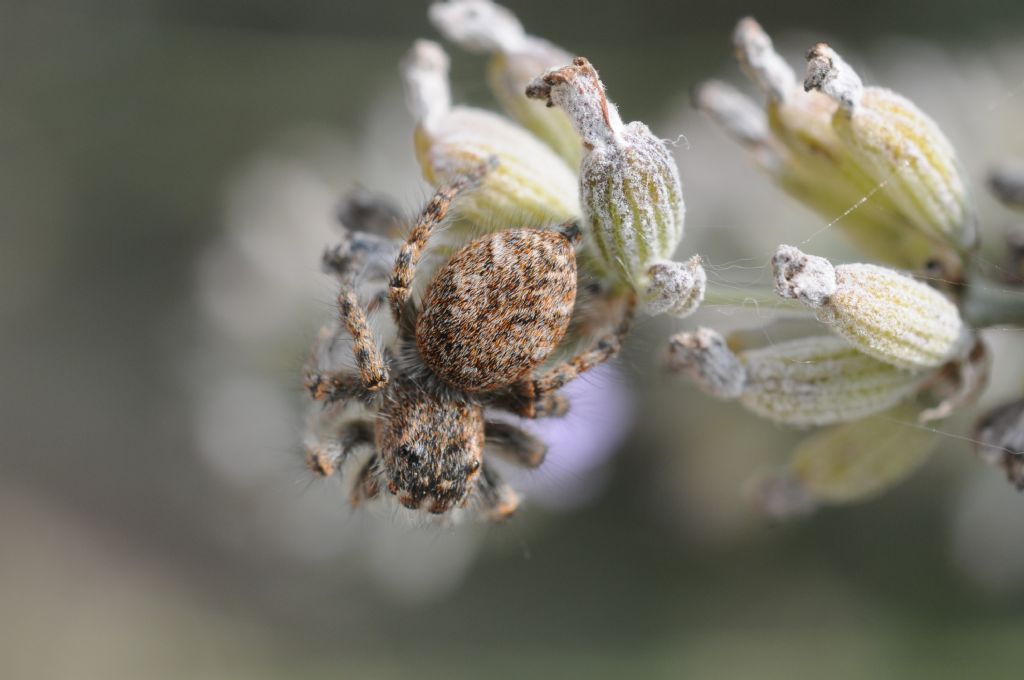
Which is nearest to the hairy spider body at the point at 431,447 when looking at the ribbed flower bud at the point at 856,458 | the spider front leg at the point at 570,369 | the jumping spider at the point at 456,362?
the jumping spider at the point at 456,362

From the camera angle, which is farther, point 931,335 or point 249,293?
point 249,293

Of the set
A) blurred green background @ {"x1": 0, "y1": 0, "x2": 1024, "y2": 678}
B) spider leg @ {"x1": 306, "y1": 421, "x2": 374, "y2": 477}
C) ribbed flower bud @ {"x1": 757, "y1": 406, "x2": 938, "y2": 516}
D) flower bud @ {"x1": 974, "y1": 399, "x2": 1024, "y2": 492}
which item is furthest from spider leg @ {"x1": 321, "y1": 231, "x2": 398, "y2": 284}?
flower bud @ {"x1": 974, "y1": 399, "x2": 1024, "y2": 492}

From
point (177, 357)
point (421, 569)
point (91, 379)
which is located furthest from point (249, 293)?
point (91, 379)

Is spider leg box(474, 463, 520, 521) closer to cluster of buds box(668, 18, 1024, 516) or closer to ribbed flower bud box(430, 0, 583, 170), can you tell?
cluster of buds box(668, 18, 1024, 516)

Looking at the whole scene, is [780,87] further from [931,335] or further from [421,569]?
[421,569]

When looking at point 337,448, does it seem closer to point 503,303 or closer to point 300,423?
point 503,303

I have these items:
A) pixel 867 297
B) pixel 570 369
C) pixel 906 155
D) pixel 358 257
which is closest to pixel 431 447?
pixel 570 369
